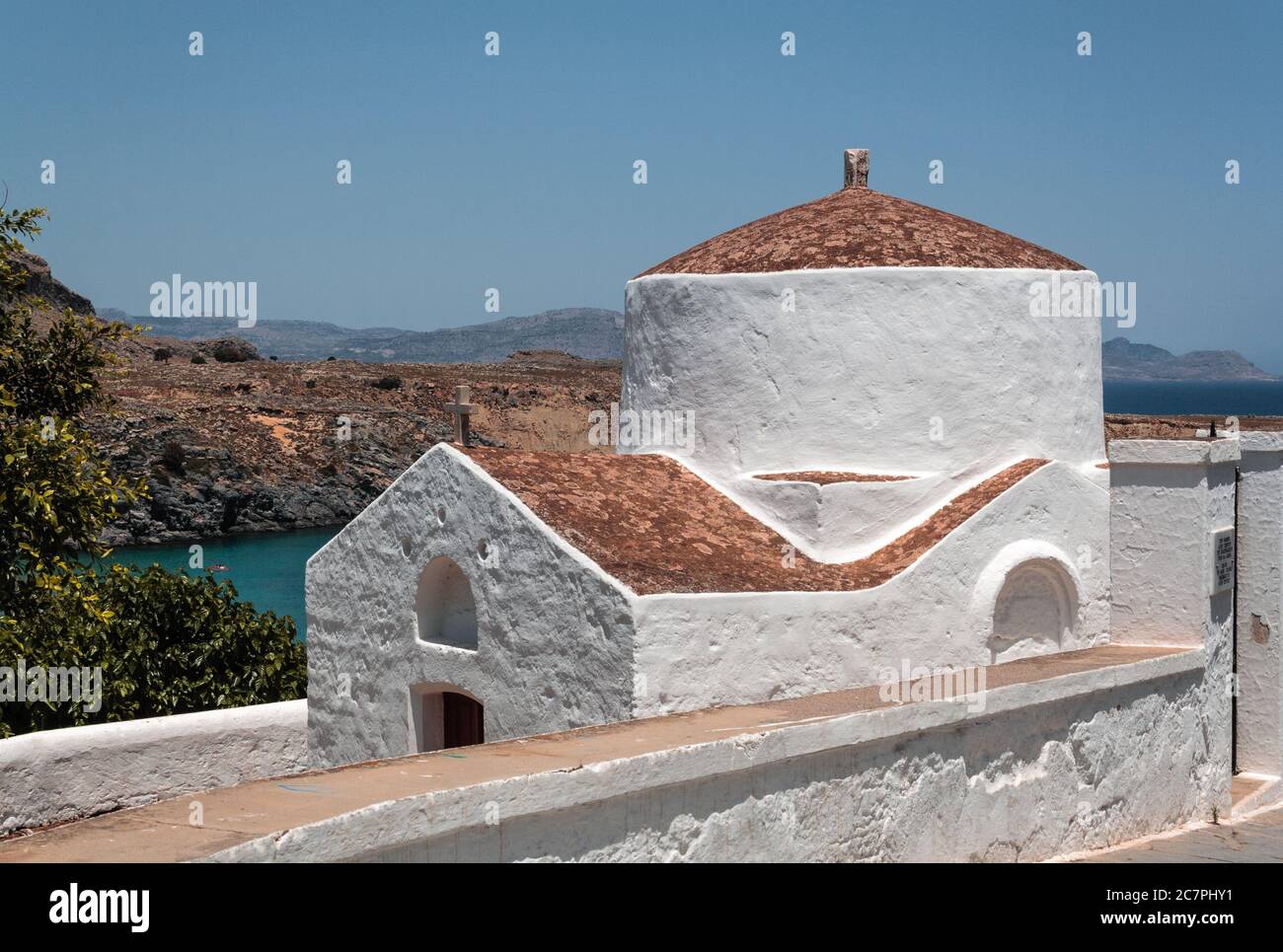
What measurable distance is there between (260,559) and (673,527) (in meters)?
34.1

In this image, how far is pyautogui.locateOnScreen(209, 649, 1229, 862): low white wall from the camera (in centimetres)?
534

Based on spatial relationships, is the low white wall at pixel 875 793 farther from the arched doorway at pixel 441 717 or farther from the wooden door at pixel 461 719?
the arched doorway at pixel 441 717

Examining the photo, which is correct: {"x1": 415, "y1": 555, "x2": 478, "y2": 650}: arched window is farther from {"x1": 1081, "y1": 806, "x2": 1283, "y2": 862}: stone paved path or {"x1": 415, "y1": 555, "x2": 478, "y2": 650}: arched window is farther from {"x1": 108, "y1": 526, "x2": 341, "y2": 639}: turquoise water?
{"x1": 108, "y1": 526, "x2": 341, "y2": 639}: turquoise water

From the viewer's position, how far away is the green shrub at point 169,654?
42.8 ft

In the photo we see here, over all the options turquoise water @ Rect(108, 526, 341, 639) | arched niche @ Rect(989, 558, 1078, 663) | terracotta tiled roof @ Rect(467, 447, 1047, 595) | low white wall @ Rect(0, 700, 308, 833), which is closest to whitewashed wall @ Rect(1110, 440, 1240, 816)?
arched niche @ Rect(989, 558, 1078, 663)

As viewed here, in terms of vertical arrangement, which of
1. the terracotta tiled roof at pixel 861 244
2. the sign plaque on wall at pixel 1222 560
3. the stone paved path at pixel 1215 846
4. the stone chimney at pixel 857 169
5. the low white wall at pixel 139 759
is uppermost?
the stone chimney at pixel 857 169

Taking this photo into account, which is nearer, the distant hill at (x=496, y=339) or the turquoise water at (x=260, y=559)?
the turquoise water at (x=260, y=559)

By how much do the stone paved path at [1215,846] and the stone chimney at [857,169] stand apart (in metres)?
6.37

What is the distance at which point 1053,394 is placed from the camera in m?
11.4

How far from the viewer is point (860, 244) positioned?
11391mm

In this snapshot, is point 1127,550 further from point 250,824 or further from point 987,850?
point 250,824

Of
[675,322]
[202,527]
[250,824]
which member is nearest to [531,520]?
[675,322]

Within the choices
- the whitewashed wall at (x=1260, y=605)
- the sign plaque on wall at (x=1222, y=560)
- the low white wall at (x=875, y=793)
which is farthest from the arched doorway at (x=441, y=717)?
the whitewashed wall at (x=1260, y=605)

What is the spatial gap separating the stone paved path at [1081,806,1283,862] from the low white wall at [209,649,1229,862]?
154 mm
